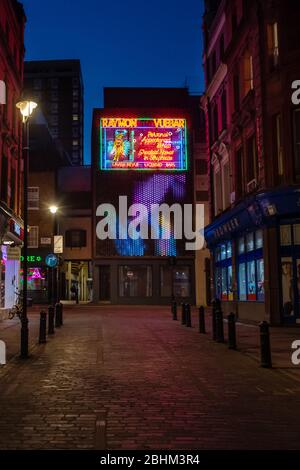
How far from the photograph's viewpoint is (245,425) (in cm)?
712

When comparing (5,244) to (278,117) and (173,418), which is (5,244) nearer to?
(278,117)

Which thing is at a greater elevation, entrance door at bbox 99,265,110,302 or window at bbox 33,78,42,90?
window at bbox 33,78,42,90

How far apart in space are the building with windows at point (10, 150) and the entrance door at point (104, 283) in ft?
48.9

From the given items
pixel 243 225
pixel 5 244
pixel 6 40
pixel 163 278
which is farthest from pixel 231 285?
pixel 163 278

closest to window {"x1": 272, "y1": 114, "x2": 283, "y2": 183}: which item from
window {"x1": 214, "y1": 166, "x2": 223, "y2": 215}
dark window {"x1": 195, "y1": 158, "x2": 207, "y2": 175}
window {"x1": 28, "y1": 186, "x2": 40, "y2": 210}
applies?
window {"x1": 214, "y1": 166, "x2": 223, "y2": 215}

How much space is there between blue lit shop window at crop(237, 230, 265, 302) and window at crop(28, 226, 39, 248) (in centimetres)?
2825

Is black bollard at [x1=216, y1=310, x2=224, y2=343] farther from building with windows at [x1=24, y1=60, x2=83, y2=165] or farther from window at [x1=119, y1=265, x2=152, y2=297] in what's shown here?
building with windows at [x1=24, y1=60, x2=83, y2=165]

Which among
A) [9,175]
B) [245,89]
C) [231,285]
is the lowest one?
[231,285]

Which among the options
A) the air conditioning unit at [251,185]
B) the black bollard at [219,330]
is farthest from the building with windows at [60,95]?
the black bollard at [219,330]

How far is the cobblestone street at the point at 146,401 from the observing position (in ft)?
21.3

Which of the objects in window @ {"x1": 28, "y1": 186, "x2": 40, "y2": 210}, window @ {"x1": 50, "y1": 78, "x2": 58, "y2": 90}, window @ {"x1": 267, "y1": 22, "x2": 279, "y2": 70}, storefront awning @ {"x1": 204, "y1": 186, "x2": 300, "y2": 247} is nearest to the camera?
storefront awning @ {"x1": 204, "y1": 186, "x2": 300, "y2": 247}

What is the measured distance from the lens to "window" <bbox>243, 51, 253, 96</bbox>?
2509 centimetres

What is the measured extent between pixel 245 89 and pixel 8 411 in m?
20.7

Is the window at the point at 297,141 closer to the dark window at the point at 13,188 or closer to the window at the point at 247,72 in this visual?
the window at the point at 247,72
